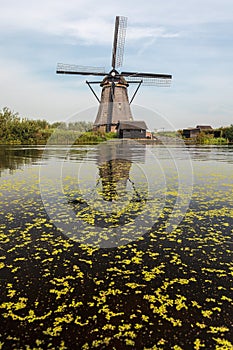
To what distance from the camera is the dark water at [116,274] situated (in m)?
2.48

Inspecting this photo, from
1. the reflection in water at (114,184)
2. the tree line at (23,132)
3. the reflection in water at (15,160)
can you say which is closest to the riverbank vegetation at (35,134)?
the tree line at (23,132)

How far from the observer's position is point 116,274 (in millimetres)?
3504

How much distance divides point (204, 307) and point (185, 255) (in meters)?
1.23

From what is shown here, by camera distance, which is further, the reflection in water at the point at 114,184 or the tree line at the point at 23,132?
the tree line at the point at 23,132

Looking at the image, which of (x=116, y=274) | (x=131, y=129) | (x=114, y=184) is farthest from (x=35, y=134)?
(x=116, y=274)

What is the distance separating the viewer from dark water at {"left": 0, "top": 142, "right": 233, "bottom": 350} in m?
2.48

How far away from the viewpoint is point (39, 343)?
2361mm

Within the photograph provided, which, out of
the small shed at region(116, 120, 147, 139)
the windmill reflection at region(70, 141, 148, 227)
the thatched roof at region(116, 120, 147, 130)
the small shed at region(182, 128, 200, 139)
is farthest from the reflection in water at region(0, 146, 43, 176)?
the small shed at region(182, 128, 200, 139)

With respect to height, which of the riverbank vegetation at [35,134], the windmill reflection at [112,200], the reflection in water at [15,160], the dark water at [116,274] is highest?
the riverbank vegetation at [35,134]

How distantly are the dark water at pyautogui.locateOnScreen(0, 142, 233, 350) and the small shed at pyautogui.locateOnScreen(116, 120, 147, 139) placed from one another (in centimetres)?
3544

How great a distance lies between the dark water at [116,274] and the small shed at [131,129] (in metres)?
35.4

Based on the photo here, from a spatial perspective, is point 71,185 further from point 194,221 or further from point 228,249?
point 228,249

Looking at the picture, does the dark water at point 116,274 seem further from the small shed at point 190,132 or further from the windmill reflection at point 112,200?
the small shed at point 190,132

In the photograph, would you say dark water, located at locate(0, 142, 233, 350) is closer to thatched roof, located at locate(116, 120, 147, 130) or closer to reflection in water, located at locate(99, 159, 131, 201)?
reflection in water, located at locate(99, 159, 131, 201)
